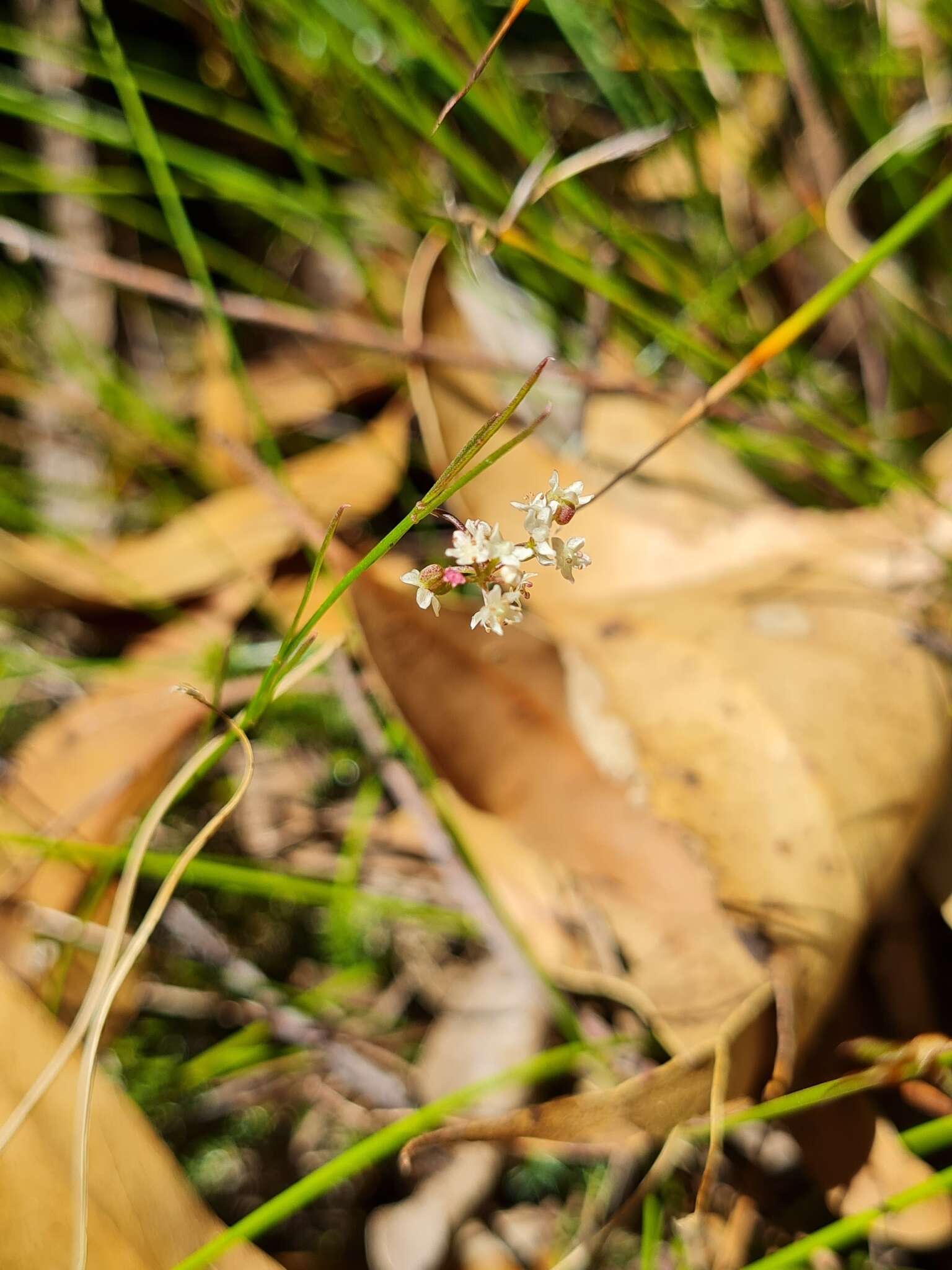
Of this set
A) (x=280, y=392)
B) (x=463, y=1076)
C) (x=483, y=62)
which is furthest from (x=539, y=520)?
(x=280, y=392)

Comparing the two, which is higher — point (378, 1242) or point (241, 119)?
point (241, 119)

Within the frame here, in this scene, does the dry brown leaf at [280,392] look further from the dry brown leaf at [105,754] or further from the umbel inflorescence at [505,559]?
the umbel inflorescence at [505,559]

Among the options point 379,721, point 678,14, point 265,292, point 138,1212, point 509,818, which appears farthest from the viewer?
point 265,292

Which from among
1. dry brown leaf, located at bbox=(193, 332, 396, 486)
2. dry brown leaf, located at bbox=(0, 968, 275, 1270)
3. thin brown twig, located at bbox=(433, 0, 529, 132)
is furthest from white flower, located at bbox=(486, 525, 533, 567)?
dry brown leaf, located at bbox=(193, 332, 396, 486)

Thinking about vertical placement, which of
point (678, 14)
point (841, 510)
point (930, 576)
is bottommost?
point (930, 576)

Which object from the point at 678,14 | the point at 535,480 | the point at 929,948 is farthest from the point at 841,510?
the point at 678,14

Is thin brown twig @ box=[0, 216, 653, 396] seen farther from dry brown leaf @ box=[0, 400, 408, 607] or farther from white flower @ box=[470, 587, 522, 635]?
white flower @ box=[470, 587, 522, 635]

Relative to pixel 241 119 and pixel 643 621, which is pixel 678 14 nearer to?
pixel 241 119
